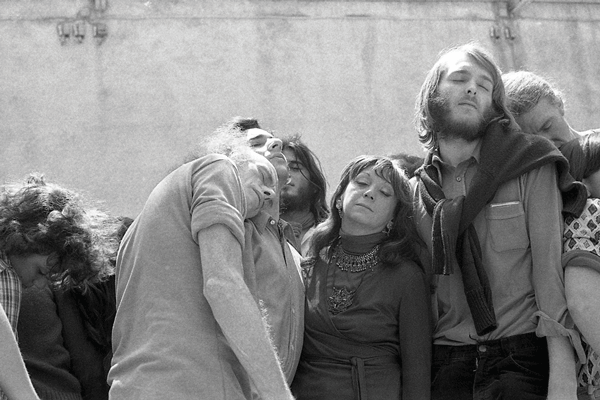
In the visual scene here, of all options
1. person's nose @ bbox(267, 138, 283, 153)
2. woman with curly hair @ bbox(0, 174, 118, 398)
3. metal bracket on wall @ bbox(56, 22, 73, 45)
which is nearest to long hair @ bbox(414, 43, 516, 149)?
person's nose @ bbox(267, 138, 283, 153)

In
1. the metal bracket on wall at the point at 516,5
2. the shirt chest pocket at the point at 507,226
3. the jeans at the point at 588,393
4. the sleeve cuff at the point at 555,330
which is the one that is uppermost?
the metal bracket on wall at the point at 516,5

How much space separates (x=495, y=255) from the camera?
339cm

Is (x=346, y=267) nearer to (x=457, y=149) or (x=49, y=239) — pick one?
(x=457, y=149)

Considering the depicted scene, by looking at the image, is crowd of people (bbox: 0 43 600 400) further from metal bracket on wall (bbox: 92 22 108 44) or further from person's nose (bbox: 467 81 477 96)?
metal bracket on wall (bbox: 92 22 108 44)

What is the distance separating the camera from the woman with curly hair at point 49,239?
11.3 feet

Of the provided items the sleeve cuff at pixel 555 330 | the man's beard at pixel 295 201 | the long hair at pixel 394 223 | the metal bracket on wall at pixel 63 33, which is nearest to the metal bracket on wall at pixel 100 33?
the metal bracket on wall at pixel 63 33

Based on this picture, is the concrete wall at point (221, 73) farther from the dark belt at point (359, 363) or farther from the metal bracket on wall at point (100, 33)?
the dark belt at point (359, 363)

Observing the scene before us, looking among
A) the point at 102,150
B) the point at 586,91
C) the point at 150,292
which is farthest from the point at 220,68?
the point at 150,292

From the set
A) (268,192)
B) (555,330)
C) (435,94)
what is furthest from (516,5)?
(268,192)

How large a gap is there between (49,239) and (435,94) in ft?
5.31

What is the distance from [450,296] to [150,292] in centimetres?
136

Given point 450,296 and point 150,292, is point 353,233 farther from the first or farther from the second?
point 150,292

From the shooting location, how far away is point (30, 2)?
6.88 metres

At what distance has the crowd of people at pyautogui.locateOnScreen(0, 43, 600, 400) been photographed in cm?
318
